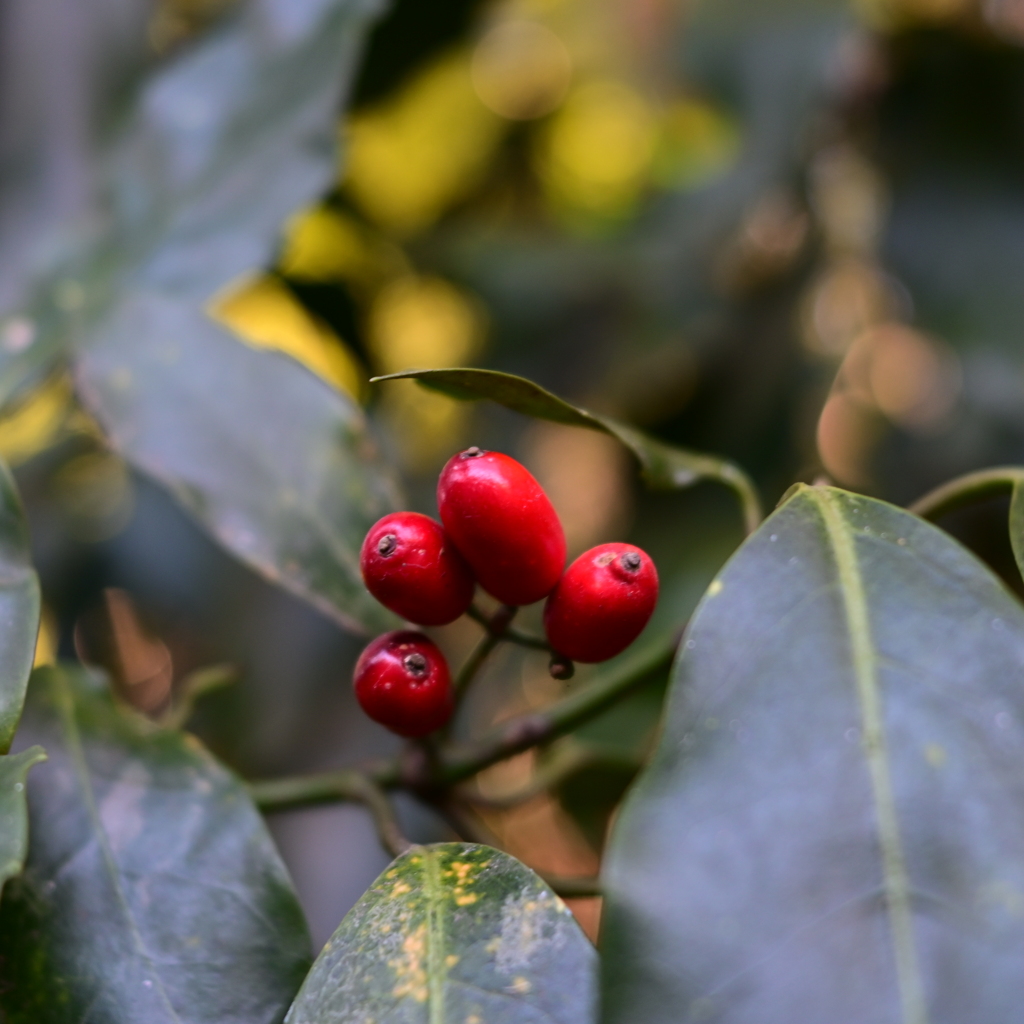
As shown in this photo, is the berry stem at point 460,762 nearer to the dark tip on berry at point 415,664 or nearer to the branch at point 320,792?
the branch at point 320,792

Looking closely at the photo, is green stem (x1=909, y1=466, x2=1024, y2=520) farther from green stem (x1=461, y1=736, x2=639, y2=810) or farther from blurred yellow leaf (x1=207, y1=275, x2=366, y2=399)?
blurred yellow leaf (x1=207, y1=275, x2=366, y2=399)

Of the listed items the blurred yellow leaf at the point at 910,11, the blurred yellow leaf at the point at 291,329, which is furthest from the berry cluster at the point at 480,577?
the blurred yellow leaf at the point at 910,11

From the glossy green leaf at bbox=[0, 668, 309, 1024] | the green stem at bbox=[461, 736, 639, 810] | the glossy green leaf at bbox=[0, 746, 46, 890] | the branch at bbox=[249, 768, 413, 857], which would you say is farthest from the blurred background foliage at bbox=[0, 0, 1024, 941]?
the glossy green leaf at bbox=[0, 746, 46, 890]

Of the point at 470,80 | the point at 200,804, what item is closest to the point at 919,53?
the point at 470,80

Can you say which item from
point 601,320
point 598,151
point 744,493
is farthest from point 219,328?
point 598,151

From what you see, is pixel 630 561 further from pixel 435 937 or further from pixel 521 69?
pixel 521 69

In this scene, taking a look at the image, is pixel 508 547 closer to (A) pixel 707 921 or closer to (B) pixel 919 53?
(A) pixel 707 921
